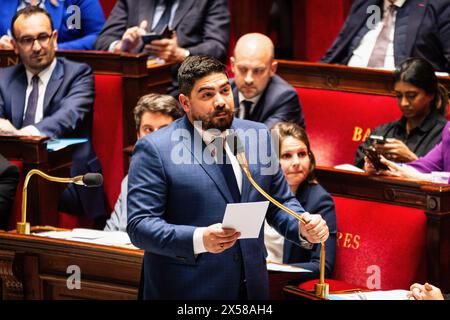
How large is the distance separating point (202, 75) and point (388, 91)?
1.14m

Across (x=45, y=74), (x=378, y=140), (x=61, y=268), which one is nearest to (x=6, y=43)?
(x=45, y=74)

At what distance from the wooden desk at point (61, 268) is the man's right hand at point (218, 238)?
19.5 inches

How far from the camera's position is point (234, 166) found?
158 cm

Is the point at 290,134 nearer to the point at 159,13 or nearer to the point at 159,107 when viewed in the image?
the point at 159,107

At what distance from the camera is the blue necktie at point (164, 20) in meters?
2.93

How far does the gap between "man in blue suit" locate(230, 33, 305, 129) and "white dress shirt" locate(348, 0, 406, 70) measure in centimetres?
35

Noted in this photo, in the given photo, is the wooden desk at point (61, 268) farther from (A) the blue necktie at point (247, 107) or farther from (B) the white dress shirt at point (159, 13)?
(B) the white dress shirt at point (159, 13)

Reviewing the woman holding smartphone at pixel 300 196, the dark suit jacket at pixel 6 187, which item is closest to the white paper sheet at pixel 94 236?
the dark suit jacket at pixel 6 187

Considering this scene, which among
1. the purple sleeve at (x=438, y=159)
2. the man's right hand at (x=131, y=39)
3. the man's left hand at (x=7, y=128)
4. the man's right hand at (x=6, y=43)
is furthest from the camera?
the man's right hand at (x=6, y=43)

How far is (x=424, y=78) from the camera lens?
238 centimetres

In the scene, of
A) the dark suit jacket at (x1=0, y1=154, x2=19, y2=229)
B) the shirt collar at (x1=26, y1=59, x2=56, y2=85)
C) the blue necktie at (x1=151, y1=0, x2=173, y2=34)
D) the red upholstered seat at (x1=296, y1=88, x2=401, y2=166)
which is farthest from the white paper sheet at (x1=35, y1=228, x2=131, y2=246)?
the blue necktie at (x1=151, y1=0, x2=173, y2=34)

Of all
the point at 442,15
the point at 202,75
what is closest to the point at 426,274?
the point at 202,75

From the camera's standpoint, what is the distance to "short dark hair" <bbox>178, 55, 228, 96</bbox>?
1.56 metres
